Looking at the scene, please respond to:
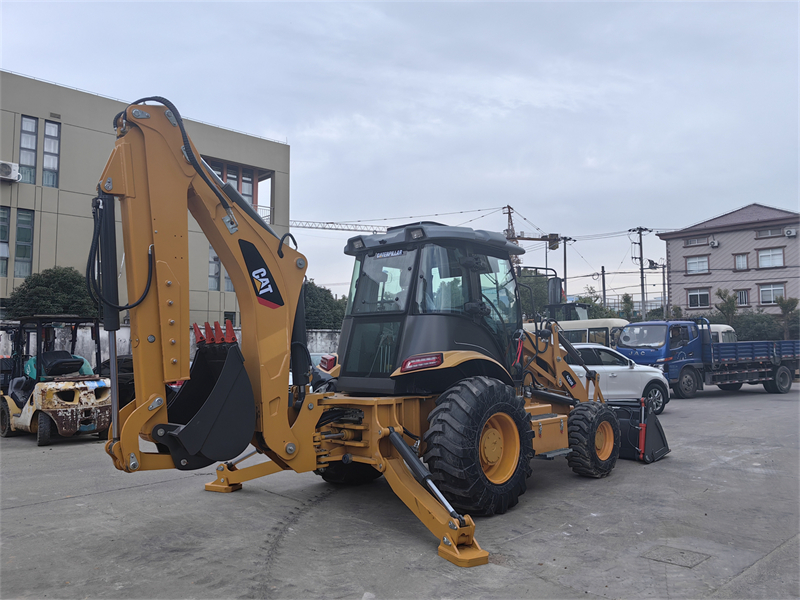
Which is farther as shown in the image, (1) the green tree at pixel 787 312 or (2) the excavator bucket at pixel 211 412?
(1) the green tree at pixel 787 312

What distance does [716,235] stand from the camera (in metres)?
43.5

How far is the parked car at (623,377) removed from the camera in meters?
13.4

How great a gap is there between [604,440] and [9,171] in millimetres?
26595

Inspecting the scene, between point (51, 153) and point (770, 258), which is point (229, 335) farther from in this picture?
point (770, 258)

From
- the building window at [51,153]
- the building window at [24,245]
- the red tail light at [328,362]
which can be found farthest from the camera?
the building window at [51,153]

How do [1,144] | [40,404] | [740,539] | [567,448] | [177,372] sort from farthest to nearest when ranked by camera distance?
[1,144], [40,404], [567,448], [740,539], [177,372]

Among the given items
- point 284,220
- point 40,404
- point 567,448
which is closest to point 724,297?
point 284,220

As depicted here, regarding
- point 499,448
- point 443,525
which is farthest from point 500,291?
point 443,525

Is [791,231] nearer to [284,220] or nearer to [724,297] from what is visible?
[724,297]

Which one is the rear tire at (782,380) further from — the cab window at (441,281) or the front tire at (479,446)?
the cab window at (441,281)

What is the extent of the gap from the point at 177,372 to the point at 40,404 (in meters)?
7.70

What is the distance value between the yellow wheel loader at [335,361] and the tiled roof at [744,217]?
4131 centimetres

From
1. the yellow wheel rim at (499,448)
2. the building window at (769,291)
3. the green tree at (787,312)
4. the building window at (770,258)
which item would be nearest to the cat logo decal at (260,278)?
the yellow wheel rim at (499,448)

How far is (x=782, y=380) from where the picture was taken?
64.8 feet
